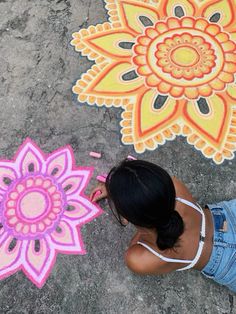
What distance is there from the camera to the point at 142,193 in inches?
43.6

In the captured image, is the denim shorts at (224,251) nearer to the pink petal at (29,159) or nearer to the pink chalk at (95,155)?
the pink chalk at (95,155)

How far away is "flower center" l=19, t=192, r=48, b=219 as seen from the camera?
1.76 meters

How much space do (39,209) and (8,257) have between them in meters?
0.24

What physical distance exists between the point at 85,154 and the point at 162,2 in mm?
1093

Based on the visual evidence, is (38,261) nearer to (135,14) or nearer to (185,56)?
(185,56)

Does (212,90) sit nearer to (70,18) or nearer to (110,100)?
(110,100)

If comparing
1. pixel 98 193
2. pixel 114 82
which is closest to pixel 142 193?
pixel 98 193

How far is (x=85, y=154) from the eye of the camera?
1.92 meters

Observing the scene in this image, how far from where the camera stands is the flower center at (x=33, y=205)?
176 centimetres

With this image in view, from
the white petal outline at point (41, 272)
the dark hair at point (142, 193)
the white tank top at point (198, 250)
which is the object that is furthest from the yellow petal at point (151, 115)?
the dark hair at point (142, 193)

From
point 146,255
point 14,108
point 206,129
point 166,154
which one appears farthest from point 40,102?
point 146,255

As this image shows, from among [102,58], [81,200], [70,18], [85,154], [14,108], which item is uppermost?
[70,18]

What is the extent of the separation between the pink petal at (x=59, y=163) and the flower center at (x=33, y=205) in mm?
123

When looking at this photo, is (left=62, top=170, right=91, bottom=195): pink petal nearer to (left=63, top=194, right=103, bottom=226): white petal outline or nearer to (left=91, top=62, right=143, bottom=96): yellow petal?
(left=63, top=194, right=103, bottom=226): white petal outline
